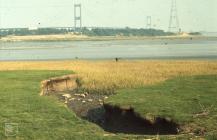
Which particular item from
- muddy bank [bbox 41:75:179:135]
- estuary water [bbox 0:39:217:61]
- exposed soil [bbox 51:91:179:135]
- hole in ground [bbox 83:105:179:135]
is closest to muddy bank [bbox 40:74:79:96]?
muddy bank [bbox 41:75:179:135]

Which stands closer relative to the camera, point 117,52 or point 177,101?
point 177,101

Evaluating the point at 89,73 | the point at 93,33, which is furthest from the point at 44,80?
the point at 93,33

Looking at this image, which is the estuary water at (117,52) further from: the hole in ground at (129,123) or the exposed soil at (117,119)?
the hole in ground at (129,123)

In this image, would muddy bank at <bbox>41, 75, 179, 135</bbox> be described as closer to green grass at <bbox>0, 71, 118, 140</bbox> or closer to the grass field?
the grass field

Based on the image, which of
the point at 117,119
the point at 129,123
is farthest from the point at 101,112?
the point at 129,123

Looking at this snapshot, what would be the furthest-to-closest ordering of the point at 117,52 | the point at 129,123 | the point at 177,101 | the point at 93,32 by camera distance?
the point at 93,32 < the point at 117,52 < the point at 177,101 < the point at 129,123

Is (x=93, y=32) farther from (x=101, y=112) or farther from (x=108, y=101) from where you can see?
(x=108, y=101)

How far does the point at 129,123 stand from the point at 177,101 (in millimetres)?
1673

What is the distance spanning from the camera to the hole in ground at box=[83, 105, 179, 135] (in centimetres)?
1155

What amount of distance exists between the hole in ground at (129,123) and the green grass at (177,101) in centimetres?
17

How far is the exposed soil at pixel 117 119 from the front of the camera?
38.4 feet

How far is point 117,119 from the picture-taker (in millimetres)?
13500

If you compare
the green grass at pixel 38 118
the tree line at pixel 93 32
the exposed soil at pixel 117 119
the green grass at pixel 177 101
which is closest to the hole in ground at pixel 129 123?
the exposed soil at pixel 117 119

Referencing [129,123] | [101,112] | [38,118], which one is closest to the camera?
[38,118]
